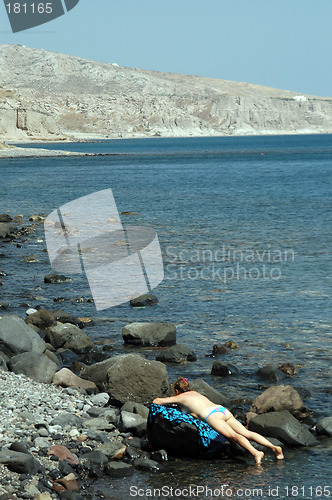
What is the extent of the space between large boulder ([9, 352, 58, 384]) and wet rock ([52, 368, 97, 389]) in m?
0.16

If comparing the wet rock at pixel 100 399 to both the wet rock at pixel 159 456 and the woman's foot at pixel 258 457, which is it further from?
the woman's foot at pixel 258 457

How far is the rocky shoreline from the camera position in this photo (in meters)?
10.8

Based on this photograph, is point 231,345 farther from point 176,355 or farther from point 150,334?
point 150,334

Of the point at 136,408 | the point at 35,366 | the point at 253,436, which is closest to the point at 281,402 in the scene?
A: the point at 253,436

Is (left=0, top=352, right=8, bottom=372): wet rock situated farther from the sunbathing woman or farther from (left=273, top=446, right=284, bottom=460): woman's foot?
(left=273, top=446, right=284, bottom=460): woman's foot

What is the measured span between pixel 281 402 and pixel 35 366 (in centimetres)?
492

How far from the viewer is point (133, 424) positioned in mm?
12602

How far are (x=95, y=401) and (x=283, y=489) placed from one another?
438 cm

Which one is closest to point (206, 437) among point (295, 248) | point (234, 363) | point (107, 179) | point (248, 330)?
point (234, 363)

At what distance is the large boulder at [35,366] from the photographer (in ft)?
48.0

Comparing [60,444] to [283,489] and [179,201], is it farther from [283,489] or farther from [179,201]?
[179,201]

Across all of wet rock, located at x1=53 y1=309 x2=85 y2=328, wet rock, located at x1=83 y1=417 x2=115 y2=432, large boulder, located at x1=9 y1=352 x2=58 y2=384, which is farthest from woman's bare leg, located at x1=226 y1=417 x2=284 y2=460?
wet rock, located at x1=53 y1=309 x2=85 y2=328

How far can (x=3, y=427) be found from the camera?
11812 mm

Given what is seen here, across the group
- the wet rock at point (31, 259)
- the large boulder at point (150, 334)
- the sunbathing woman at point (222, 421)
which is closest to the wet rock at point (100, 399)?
the sunbathing woman at point (222, 421)
